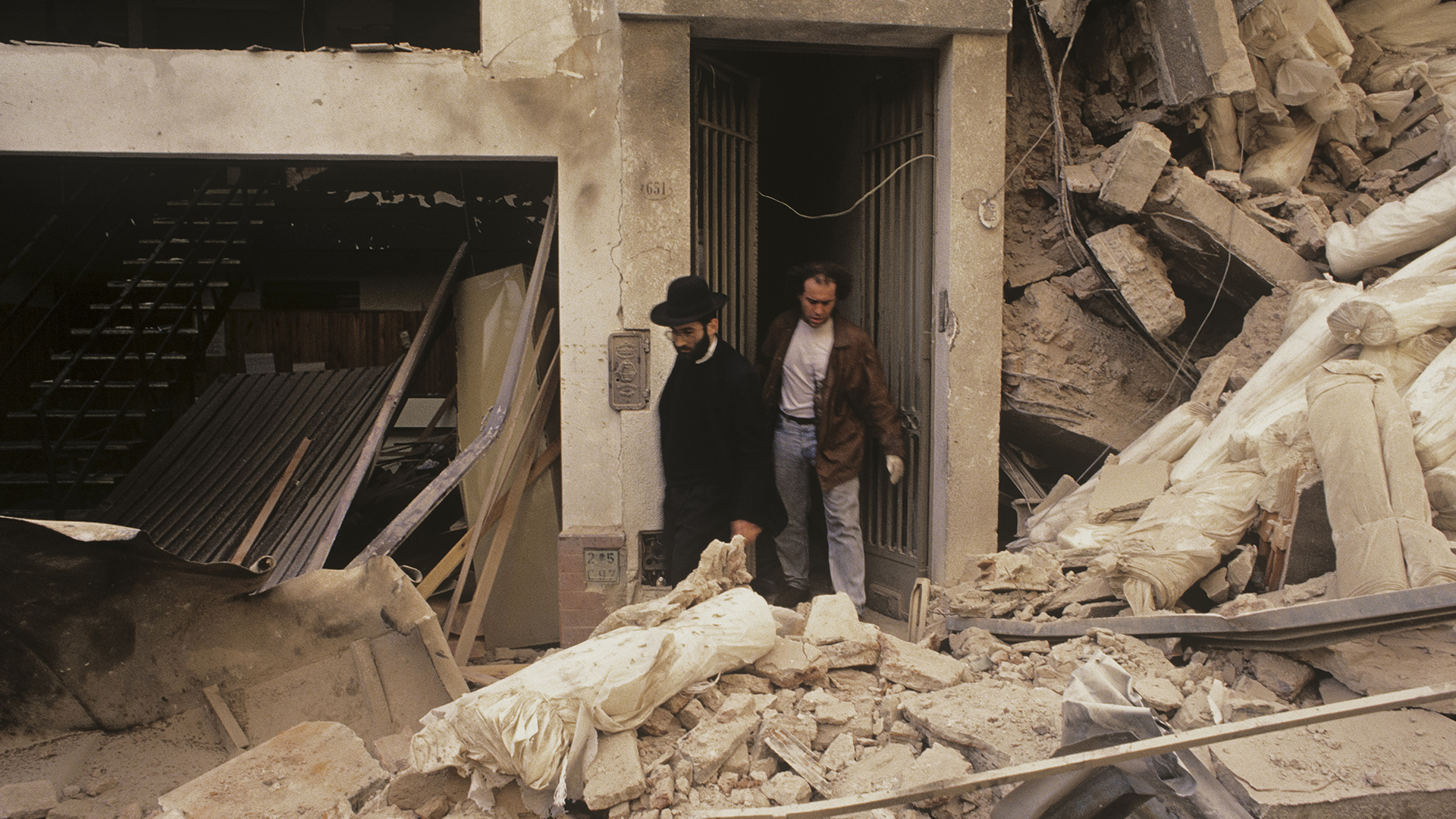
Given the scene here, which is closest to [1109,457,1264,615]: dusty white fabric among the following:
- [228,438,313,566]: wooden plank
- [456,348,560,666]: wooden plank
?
[456,348,560,666]: wooden plank

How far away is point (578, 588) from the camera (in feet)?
14.9

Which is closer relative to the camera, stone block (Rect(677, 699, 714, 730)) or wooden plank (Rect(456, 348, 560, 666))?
stone block (Rect(677, 699, 714, 730))

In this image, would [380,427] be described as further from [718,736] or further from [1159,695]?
[1159,695]

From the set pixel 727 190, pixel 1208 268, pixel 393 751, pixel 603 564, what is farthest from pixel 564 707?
pixel 1208 268

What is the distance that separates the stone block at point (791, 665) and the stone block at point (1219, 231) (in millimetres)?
3595

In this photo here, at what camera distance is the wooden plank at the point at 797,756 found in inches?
89.1

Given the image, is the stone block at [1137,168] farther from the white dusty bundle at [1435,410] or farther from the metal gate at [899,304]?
the white dusty bundle at [1435,410]

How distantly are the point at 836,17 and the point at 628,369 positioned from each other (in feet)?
7.46

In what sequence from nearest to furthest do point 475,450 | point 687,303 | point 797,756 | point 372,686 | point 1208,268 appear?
1. point 797,756
2. point 372,686
3. point 687,303
4. point 475,450
5. point 1208,268

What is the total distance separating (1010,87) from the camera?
202 inches

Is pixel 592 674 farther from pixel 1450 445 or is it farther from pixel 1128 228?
pixel 1128 228

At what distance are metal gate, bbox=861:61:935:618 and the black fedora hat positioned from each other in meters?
1.53

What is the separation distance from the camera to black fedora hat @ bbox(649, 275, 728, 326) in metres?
4.19

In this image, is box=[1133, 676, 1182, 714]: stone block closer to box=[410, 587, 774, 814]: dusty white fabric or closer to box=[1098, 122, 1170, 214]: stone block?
box=[410, 587, 774, 814]: dusty white fabric
